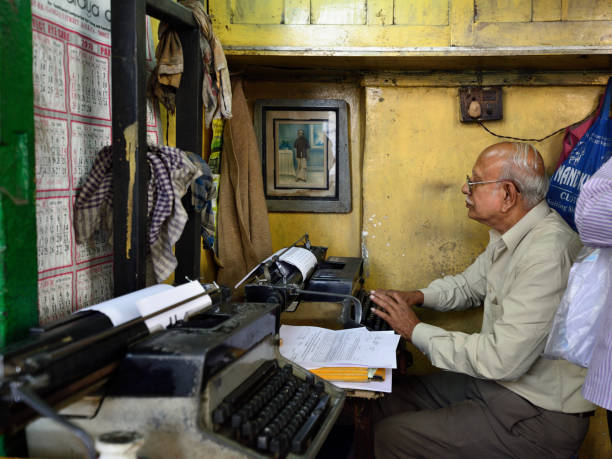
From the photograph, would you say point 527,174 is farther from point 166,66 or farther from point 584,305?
point 166,66

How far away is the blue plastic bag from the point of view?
2.85 metres

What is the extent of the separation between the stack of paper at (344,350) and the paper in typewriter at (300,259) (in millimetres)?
314

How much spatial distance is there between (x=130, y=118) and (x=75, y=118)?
168 mm

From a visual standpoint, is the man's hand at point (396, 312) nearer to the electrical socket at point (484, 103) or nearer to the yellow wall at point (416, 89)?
the yellow wall at point (416, 89)

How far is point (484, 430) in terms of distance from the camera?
7.27 ft

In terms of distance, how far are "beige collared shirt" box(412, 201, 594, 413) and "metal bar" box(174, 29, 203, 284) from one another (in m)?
0.99

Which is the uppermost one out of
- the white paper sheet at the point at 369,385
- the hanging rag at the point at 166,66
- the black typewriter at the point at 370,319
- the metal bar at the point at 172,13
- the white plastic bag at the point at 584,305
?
the metal bar at the point at 172,13

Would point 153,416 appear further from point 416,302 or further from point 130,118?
point 416,302

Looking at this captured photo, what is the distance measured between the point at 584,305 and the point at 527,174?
37.5 inches

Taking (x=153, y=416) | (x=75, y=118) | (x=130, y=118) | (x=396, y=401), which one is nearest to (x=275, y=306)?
(x=153, y=416)

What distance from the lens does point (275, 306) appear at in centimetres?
167

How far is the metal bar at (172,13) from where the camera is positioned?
177cm

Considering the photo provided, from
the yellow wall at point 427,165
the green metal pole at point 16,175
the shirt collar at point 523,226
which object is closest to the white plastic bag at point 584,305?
the shirt collar at point 523,226

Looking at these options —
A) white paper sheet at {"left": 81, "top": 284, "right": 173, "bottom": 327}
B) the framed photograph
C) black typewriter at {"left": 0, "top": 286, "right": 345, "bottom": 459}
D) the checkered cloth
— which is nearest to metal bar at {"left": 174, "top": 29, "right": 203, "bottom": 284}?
the checkered cloth
